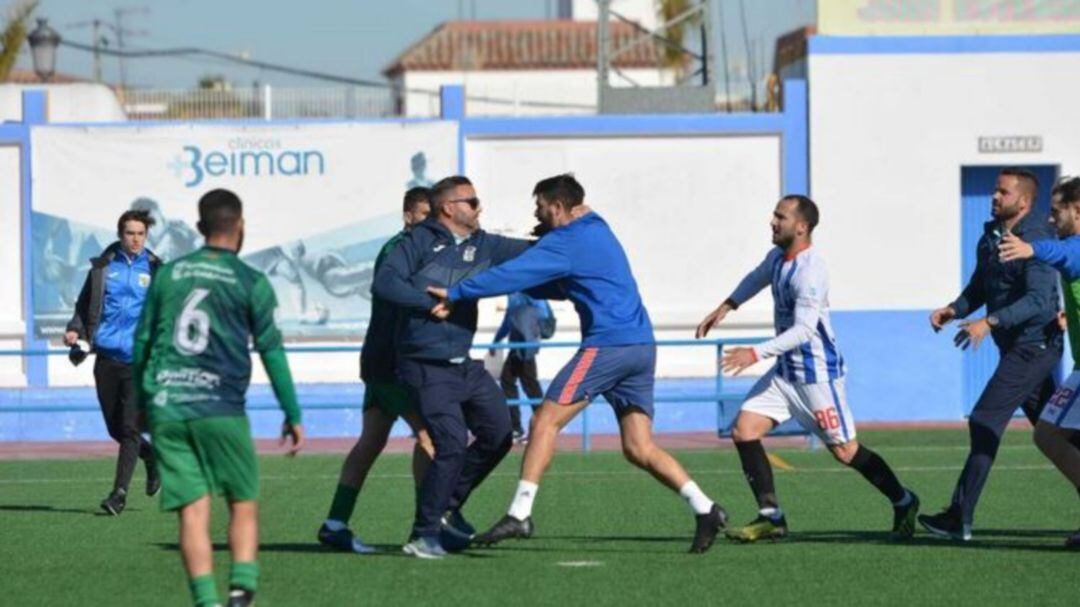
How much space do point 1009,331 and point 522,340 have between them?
10.9 m

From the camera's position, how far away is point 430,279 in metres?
11.8

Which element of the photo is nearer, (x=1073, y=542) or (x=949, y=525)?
(x=1073, y=542)

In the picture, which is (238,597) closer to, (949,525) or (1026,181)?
(949,525)

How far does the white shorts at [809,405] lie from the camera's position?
1227 cm

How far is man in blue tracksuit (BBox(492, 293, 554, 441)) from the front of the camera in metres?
22.7

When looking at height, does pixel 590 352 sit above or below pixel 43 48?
below

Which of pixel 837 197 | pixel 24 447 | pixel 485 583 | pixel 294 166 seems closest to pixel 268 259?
pixel 294 166

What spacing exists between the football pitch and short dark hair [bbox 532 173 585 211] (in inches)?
74.2

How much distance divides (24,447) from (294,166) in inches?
185

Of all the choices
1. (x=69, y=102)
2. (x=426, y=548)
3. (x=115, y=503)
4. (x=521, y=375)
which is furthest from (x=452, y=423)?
(x=69, y=102)

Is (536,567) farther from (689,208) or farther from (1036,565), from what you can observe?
(689,208)

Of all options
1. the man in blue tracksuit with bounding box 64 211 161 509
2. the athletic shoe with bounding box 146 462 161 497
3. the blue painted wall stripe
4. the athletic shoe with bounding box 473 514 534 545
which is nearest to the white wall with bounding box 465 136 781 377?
the blue painted wall stripe

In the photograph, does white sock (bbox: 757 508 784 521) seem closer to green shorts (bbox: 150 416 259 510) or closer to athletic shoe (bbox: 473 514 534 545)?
athletic shoe (bbox: 473 514 534 545)

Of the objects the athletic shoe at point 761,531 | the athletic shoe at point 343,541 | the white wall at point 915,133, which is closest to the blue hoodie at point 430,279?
the athletic shoe at point 343,541
